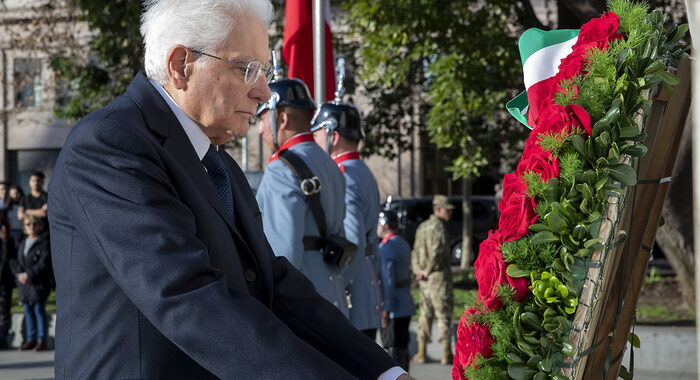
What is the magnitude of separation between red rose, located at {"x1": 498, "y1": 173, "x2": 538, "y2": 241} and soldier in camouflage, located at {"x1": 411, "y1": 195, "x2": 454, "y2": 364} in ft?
21.1

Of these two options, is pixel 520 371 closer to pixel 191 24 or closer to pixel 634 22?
pixel 634 22

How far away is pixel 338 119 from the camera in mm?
5832

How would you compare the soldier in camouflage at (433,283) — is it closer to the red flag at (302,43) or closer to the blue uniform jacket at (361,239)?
the red flag at (302,43)

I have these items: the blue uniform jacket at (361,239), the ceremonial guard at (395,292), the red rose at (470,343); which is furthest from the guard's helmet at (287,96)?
the ceremonial guard at (395,292)

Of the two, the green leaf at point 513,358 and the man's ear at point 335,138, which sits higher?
the man's ear at point 335,138

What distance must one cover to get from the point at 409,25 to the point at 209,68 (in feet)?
34.1

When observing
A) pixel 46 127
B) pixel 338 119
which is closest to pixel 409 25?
pixel 338 119

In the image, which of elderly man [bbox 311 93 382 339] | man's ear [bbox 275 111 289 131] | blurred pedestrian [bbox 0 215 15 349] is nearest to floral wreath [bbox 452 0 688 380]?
man's ear [bbox 275 111 289 131]

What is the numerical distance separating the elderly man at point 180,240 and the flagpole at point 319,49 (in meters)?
4.86

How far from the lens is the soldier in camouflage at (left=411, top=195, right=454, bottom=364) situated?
28.8ft

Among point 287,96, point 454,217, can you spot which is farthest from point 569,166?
point 454,217

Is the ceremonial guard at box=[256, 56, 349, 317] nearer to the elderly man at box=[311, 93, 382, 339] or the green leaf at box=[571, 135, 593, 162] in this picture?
the elderly man at box=[311, 93, 382, 339]

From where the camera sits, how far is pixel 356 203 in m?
5.71

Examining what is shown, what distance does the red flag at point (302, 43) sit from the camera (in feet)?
24.2
